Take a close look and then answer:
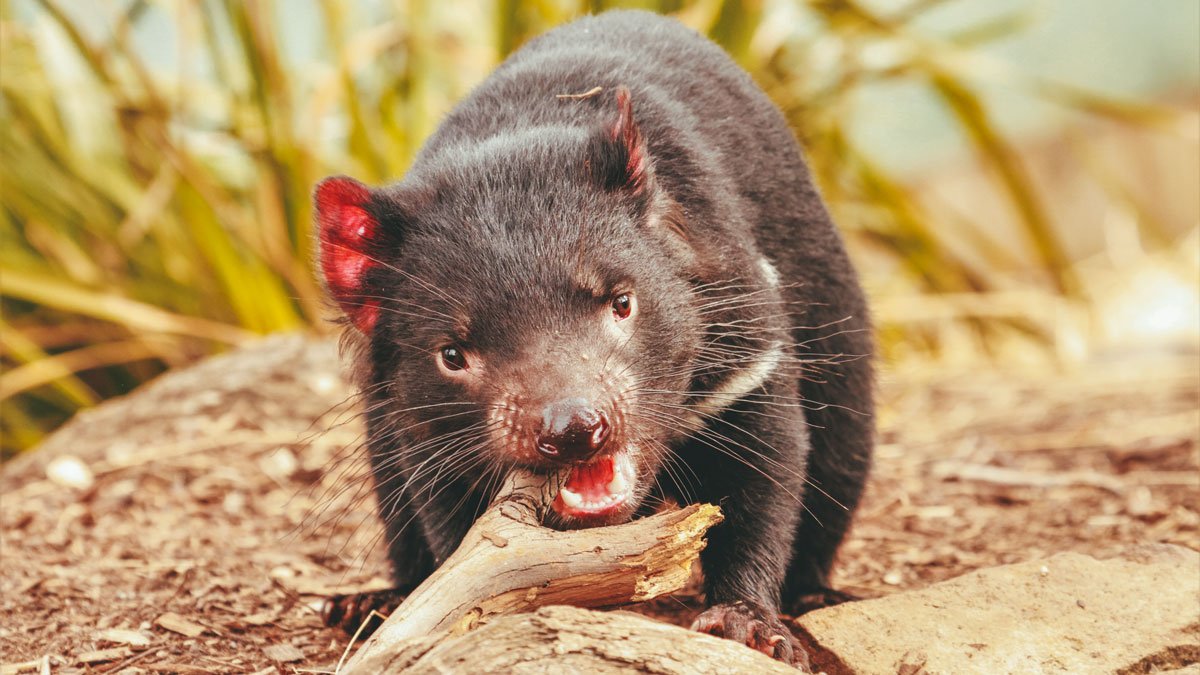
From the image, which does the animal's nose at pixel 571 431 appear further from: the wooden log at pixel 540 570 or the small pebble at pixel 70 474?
the small pebble at pixel 70 474

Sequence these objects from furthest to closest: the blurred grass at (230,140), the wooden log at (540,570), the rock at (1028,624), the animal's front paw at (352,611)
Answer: the blurred grass at (230,140)
the animal's front paw at (352,611)
the rock at (1028,624)
the wooden log at (540,570)

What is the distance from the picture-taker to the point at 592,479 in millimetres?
2146

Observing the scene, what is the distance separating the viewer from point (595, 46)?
2.90 metres

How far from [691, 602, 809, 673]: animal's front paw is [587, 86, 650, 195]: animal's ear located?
83 cm

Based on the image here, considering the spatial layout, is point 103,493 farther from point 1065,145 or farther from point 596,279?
point 1065,145

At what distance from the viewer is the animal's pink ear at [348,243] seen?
235cm

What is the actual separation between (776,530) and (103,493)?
248cm

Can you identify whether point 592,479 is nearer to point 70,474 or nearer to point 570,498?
point 570,498

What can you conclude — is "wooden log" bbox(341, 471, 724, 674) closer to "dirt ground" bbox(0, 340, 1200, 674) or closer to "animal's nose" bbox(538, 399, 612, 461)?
"animal's nose" bbox(538, 399, 612, 461)

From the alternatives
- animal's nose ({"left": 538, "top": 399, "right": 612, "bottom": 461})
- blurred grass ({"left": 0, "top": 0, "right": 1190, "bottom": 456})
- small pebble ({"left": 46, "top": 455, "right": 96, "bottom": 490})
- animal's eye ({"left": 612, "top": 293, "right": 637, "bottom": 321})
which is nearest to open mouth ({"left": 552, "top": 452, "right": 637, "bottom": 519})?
animal's nose ({"left": 538, "top": 399, "right": 612, "bottom": 461})

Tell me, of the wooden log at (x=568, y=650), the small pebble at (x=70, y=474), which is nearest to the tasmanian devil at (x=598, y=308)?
the wooden log at (x=568, y=650)

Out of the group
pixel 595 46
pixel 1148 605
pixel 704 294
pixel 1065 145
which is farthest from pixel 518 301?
pixel 1065 145

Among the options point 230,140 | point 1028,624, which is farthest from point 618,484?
point 230,140

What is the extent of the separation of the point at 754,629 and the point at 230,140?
12.9 feet
